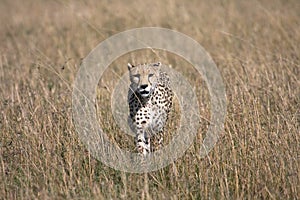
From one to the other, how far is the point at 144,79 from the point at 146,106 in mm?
335

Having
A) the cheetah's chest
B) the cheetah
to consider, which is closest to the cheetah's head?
the cheetah

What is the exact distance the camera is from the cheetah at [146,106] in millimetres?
5180

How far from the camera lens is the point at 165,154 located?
15.9 ft

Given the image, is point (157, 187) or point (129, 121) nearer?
point (157, 187)

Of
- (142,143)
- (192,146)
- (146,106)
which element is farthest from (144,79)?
(192,146)

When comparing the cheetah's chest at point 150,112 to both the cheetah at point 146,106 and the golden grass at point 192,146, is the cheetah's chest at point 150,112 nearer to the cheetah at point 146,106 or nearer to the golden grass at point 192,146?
the cheetah at point 146,106

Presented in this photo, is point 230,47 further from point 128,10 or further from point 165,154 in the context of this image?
point 165,154

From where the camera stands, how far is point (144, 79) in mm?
5145

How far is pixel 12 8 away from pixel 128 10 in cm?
370

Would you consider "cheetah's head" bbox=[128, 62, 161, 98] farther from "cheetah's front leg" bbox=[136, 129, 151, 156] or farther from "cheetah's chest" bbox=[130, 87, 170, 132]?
"cheetah's front leg" bbox=[136, 129, 151, 156]

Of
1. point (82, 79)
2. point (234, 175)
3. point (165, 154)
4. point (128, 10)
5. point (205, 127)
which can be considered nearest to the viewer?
point (234, 175)

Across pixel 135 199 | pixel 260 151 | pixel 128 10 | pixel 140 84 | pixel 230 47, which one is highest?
pixel 128 10

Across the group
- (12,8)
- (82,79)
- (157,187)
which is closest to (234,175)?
(157,187)

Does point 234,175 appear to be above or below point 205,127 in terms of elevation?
below
